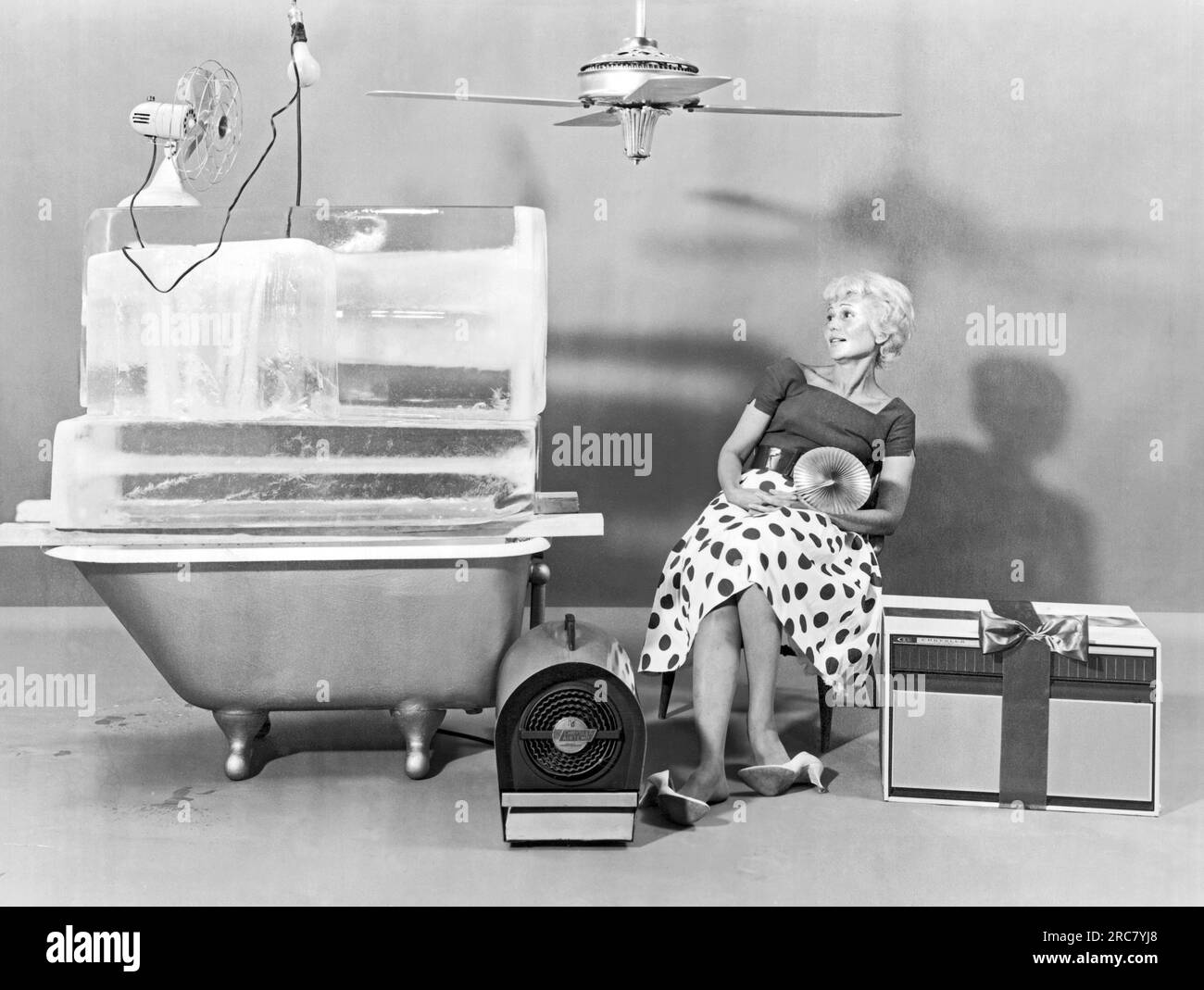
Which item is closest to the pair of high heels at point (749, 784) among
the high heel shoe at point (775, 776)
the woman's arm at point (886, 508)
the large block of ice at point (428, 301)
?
the high heel shoe at point (775, 776)

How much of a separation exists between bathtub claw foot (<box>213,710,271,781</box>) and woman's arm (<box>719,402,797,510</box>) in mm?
1196

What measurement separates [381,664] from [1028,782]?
4.53 ft

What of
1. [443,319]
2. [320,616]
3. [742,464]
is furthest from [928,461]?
[320,616]

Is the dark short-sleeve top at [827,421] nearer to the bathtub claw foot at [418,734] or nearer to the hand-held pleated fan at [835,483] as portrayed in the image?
the hand-held pleated fan at [835,483]

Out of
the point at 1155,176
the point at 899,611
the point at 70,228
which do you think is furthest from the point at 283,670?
the point at 1155,176

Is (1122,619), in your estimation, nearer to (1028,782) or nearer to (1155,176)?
(1028,782)

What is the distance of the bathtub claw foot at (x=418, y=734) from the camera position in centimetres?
288

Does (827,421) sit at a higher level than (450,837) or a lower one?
higher

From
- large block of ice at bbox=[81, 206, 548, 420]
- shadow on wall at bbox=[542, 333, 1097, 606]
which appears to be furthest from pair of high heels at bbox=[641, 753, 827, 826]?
shadow on wall at bbox=[542, 333, 1097, 606]

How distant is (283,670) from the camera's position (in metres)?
2.76

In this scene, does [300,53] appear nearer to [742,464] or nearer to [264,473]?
[264,473]

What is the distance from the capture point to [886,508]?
309cm

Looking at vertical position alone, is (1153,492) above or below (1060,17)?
below

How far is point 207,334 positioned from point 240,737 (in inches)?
34.8
